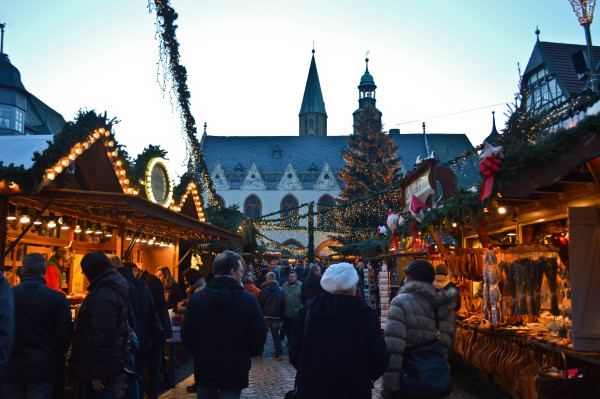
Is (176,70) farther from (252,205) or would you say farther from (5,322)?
(252,205)

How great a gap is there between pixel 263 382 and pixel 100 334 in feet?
14.7

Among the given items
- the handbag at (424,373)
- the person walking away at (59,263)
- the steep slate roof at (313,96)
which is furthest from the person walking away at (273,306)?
the steep slate roof at (313,96)

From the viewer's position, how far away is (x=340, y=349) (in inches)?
139

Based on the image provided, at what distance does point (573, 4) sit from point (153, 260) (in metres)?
10.7

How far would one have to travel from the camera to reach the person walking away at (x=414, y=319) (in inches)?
160

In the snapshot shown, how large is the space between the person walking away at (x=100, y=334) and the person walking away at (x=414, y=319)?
2.03 metres

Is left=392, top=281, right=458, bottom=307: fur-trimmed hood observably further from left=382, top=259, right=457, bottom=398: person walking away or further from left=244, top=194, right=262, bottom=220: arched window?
left=244, top=194, right=262, bottom=220: arched window

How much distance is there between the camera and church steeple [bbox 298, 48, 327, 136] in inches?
2928

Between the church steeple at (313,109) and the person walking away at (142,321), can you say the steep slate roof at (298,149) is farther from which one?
the person walking away at (142,321)

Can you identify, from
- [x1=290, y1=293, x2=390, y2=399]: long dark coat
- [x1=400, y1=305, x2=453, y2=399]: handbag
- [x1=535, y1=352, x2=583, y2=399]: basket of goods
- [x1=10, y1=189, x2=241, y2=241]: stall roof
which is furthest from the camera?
[x1=10, y1=189, x2=241, y2=241]: stall roof

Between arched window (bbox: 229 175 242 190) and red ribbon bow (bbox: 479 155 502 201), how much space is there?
56.1m

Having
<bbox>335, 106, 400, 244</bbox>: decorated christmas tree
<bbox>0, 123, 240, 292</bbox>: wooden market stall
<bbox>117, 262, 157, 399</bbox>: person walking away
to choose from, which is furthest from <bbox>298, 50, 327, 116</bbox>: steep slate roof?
<bbox>117, 262, 157, 399</bbox>: person walking away

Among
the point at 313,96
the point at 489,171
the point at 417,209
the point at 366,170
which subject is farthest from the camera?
the point at 313,96

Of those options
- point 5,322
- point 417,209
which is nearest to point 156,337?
point 5,322
